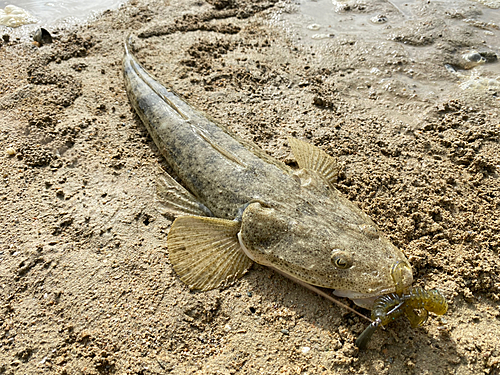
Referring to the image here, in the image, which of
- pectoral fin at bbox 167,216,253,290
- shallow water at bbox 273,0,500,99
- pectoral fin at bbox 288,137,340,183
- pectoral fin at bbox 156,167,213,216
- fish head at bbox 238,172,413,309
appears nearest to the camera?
fish head at bbox 238,172,413,309

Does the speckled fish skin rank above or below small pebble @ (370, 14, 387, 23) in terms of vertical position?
below

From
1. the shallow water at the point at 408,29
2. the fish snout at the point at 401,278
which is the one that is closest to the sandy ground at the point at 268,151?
the shallow water at the point at 408,29

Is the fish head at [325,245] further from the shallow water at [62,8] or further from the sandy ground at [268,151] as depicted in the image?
the shallow water at [62,8]

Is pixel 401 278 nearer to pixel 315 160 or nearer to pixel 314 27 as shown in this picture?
pixel 315 160

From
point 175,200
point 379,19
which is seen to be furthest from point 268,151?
point 379,19

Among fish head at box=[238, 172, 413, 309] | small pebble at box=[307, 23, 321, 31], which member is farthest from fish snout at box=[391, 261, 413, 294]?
small pebble at box=[307, 23, 321, 31]

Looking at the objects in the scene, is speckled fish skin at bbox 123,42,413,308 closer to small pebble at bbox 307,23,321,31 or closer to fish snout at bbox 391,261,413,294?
fish snout at bbox 391,261,413,294

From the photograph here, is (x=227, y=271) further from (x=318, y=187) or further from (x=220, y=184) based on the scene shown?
(x=318, y=187)
